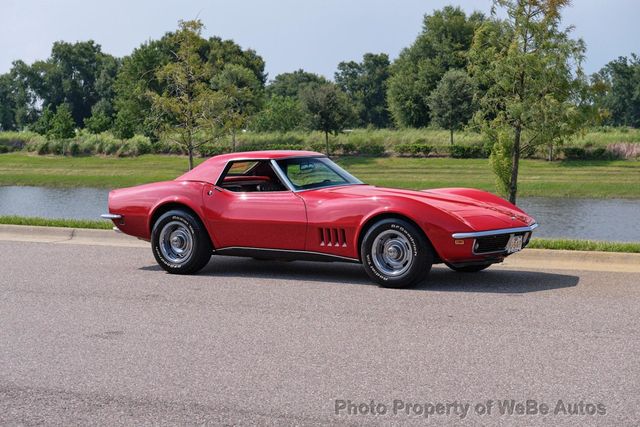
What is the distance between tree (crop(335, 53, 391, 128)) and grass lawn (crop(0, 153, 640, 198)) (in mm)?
59604

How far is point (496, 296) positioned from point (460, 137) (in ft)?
154

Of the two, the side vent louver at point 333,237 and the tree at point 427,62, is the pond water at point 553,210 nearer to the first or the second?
the side vent louver at point 333,237

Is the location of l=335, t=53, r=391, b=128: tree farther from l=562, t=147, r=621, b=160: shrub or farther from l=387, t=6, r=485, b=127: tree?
l=562, t=147, r=621, b=160: shrub

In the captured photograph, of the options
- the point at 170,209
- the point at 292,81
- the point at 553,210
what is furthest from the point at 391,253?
the point at 292,81

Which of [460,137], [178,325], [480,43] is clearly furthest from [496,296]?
[460,137]

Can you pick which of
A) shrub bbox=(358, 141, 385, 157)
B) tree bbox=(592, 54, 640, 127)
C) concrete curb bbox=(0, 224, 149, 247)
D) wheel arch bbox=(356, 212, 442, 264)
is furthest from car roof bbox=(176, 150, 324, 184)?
tree bbox=(592, 54, 640, 127)

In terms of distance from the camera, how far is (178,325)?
23.3ft

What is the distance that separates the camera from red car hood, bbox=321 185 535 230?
851cm

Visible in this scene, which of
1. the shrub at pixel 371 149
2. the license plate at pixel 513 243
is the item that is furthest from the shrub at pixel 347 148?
the license plate at pixel 513 243

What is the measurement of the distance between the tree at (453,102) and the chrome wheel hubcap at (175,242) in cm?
4733

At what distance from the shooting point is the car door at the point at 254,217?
29.9 feet

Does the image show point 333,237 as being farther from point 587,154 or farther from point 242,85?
point 242,85

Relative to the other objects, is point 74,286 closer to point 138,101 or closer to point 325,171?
point 325,171

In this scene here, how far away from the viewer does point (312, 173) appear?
9.66 m
